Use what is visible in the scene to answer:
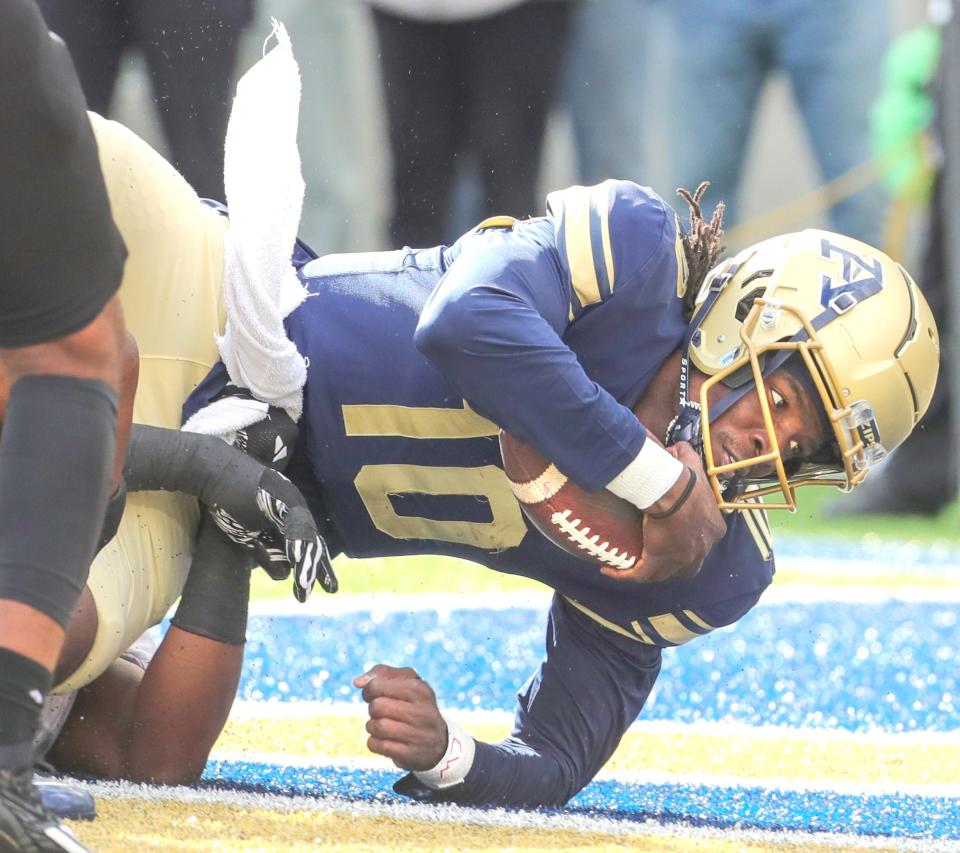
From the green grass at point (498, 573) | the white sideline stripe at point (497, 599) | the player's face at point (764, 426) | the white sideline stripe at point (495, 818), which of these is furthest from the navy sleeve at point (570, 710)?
the green grass at point (498, 573)

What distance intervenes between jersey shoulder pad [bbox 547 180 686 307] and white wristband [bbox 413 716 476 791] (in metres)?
0.81

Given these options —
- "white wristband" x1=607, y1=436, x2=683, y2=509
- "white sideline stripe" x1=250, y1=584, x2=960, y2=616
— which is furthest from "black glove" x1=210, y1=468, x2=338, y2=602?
"white sideline stripe" x1=250, y1=584, x2=960, y2=616

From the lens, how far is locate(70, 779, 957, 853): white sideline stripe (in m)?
2.80

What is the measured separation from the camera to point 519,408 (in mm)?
2818

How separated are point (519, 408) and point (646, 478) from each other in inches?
9.5

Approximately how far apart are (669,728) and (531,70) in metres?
3.57

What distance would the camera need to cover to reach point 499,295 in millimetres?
2826

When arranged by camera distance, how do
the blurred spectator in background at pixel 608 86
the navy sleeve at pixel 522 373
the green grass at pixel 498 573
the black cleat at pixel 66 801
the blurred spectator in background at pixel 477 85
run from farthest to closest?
1. the blurred spectator in background at pixel 608 86
2. the blurred spectator in background at pixel 477 85
3. the green grass at pixel 498 573
4. the navy sleeve at pixel 522 373
5. the black cleat at pixel 66 801

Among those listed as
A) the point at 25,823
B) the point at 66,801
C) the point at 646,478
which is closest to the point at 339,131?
the point at 646,478

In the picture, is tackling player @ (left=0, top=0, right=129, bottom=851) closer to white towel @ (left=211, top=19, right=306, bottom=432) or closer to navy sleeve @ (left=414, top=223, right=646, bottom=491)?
navy sleeve @ (left=414, top=223, right=646, bottom=491)

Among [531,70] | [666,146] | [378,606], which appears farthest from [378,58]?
[378,606]

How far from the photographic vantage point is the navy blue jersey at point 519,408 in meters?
2.81

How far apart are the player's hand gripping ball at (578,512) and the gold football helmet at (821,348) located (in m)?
0.18

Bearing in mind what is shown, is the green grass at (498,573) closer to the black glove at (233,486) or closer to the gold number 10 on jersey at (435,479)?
the gold number 10 on jersey at (435,479)
